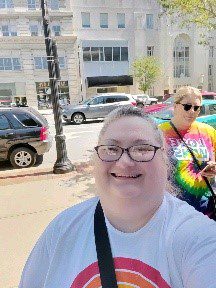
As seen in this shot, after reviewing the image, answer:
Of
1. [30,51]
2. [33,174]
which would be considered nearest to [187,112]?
[33,174]

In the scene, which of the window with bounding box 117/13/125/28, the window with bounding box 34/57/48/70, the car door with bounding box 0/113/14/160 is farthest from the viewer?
the window with bounding box 117/13/125/28

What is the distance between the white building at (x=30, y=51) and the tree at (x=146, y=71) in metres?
7.12

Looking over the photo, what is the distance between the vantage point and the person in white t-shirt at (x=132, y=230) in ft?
3.74

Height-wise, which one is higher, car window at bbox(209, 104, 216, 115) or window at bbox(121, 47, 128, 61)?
window at bbox(121, 47, 128, 61)

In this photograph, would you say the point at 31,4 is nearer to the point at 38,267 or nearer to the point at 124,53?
the point at 124,53

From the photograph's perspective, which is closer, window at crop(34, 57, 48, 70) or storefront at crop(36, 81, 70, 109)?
window at crop(34, 57, 48, 70)

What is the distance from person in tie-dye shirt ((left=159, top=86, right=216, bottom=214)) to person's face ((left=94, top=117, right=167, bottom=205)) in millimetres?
1107

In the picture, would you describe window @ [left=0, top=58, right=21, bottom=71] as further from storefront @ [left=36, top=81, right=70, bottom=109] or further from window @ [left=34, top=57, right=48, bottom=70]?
storefront @ [left=36, top=81, right=70, bottom=109]

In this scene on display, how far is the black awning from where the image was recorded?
35500 mm

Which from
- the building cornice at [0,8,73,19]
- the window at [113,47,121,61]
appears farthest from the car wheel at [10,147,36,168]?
the window at [113,47,121,61]

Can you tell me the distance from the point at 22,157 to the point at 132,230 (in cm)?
711

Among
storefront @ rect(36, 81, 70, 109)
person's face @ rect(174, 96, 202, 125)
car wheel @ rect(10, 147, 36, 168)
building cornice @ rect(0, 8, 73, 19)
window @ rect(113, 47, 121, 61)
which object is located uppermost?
building cornice @ rect(0, 8, 73, 19)

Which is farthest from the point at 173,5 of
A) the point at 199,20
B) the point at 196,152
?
the point at 196,152

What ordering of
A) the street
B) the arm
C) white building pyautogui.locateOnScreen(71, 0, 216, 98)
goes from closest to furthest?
the arm, the street, white building pyautogui.locateOnScreen(71, 0, 216, 98)
